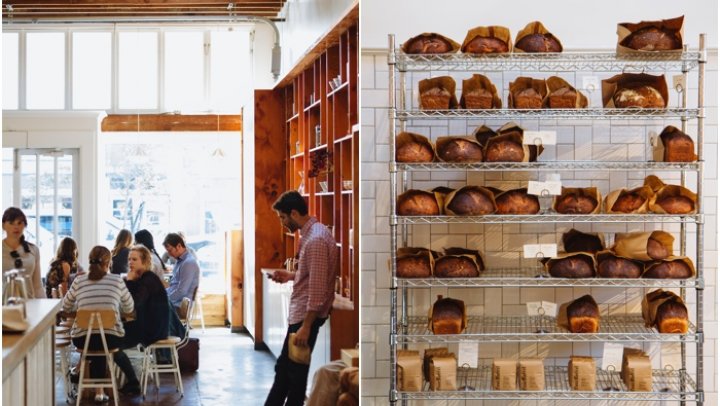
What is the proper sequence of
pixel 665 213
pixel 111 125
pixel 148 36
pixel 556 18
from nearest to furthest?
1. pixel 111 125
2. pixel 148 36
3. pixel 665 213
4. pixel 556 18

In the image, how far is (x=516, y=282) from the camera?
3381mm

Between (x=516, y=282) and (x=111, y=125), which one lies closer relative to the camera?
(x=111, y=125)

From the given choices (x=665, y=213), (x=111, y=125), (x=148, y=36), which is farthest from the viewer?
(x=665, y=213)

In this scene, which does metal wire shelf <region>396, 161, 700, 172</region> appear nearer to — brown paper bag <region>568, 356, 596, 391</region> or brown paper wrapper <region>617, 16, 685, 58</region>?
brown paper wrapper <region>617, 16, 685, 58</region>

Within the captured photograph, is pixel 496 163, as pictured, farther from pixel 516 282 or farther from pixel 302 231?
pixel 302 231

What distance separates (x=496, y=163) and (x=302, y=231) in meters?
0.74

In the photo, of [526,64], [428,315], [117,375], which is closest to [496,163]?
[526,64]

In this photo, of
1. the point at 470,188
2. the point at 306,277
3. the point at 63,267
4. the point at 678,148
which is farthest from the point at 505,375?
the point at 63,267

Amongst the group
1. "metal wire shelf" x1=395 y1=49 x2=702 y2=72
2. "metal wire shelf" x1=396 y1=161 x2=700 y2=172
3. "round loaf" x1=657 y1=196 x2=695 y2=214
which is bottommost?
"round loaf" x1=657 y1=196 x2=695 y2=214

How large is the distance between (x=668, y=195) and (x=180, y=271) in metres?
1.81

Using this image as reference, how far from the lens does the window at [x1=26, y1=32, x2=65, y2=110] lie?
287 cm

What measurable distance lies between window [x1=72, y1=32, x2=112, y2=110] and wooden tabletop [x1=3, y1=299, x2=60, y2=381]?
633mm

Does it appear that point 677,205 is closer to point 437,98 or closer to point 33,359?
point 437,98

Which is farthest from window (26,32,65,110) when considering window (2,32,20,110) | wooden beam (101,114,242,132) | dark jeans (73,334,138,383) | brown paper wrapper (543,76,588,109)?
brown paper wrapper (543,76,588,109)
